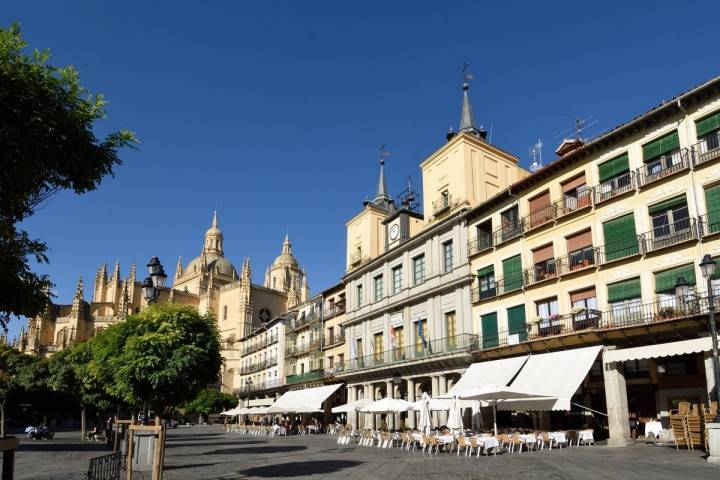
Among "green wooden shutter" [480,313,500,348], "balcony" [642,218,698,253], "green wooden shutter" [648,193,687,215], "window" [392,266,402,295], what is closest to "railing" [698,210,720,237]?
"balcony" [642,218,698,253]

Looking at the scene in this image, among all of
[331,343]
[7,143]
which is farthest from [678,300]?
[331,343]

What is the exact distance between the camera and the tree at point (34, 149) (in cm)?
723

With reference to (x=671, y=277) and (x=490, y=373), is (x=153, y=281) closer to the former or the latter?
(x=490, y=373)

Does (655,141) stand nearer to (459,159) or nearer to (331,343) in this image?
(459,159)

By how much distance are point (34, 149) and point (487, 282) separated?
23793 mm

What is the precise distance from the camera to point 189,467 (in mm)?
17438

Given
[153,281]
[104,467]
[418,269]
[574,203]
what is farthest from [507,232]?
[104,467]

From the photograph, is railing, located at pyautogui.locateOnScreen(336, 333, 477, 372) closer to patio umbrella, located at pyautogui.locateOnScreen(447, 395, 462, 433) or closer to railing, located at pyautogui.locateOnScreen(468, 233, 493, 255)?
railing, located at pyautogui.locateOnScreen(468, 233, 493, 255)

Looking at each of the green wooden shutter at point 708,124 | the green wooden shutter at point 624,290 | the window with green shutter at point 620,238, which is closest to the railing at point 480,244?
the window with green shutter at point 620,238

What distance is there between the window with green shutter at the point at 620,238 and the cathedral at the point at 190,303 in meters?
65.1

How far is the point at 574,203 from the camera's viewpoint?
955 inches

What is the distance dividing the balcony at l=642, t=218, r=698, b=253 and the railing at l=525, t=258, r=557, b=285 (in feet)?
14.3

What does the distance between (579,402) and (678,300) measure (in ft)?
23.4

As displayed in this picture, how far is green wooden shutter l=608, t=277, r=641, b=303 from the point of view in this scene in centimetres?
2081
